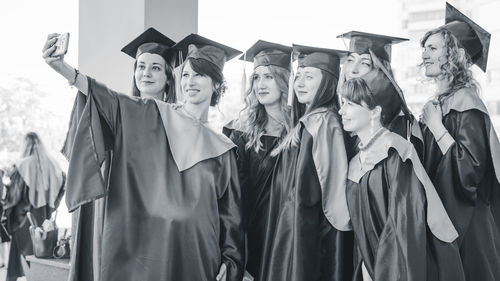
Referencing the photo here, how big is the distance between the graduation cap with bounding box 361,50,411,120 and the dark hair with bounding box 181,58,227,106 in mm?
755

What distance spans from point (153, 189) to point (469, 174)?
1.70 meters

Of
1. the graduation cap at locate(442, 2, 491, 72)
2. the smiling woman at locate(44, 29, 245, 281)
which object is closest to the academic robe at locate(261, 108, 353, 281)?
the smiling woman at locate(44, 29, 245, 281)

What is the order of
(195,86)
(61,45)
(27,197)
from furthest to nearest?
(27,197) → (195,86) → (61,45)

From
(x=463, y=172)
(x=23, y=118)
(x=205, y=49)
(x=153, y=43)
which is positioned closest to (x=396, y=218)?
(x=463, y=172)

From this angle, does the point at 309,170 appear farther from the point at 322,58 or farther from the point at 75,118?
the point at 75,118

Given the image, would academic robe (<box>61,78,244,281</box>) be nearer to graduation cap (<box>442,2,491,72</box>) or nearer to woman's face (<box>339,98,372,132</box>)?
woman's face (<box>339,98,372,132</box>)

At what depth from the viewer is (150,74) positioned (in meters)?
2.96

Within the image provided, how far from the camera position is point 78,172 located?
86.7 inches

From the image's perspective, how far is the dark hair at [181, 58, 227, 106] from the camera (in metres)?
2.74

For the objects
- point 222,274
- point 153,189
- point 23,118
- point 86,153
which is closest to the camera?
point 86,153

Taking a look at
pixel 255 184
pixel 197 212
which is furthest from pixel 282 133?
pixel 197 212

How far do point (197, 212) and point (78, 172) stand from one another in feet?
1.85

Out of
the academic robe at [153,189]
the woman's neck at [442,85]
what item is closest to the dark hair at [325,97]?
the academic robe at [153,189]

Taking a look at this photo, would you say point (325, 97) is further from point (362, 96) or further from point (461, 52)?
point (461, 52)
